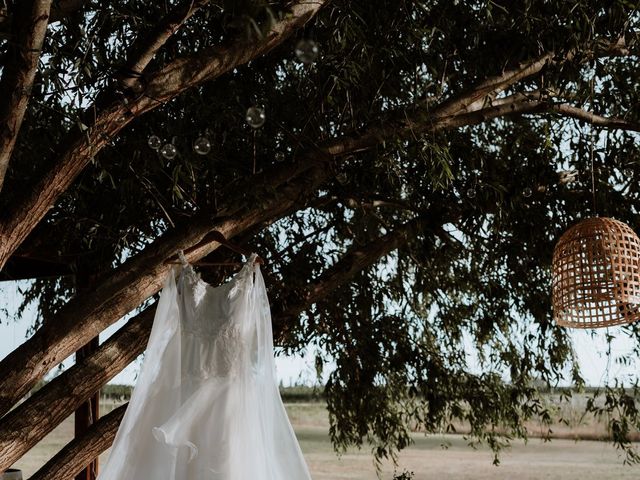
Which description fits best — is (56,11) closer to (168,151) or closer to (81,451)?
(168,151)

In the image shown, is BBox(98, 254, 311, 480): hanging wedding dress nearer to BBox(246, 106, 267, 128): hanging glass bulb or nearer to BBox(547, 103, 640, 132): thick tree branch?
BBox(246, 106, 267, 128): hanging glass bulb

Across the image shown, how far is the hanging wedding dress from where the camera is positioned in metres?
2.49

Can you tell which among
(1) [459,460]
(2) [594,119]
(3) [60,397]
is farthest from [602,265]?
(1) [459,460]

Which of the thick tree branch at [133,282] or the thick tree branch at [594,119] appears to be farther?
the thick tree branch at [594,119]

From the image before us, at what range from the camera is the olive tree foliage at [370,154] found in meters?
2.68

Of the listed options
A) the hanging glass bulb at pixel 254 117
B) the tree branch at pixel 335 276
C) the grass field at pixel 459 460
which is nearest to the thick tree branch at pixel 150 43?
the hanging glass bulb at pixel 254 117

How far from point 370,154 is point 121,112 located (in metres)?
1.34

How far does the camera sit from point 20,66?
6.72 feet

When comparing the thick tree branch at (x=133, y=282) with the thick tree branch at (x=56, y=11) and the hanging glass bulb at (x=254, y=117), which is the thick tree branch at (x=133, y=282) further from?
the thick tree branch at (x=56, y=11)

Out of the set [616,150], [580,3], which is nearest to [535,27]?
[580,3]

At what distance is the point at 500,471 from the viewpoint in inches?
223

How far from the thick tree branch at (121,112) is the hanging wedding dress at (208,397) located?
613 millimetres

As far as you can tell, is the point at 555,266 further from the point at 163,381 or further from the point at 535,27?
the point at 163,381

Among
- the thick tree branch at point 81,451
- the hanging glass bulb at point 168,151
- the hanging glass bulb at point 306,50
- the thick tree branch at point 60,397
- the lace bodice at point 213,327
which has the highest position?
the hanging glass bulb at point 306,50
